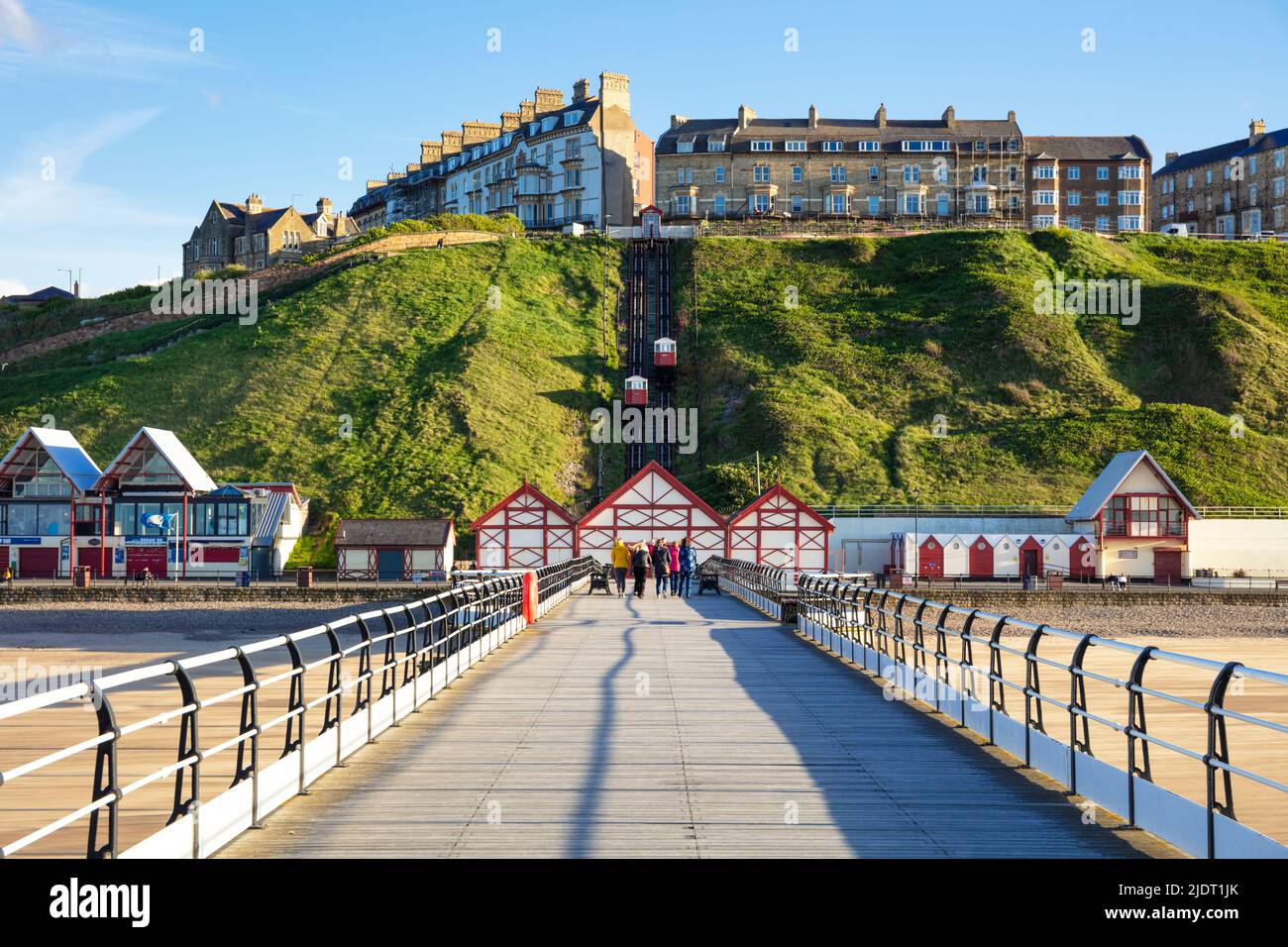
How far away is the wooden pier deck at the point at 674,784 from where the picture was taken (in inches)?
353

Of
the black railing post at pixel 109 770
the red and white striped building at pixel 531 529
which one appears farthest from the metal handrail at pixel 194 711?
the red and white striped building at pixel 531 529

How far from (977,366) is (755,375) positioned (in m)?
16.1

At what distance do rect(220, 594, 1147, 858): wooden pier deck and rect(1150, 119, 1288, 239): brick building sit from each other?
415 feet

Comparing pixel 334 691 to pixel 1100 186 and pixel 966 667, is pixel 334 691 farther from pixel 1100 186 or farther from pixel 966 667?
pixel 1100 186

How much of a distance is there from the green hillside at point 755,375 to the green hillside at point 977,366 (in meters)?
0.22

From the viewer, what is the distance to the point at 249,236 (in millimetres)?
141625

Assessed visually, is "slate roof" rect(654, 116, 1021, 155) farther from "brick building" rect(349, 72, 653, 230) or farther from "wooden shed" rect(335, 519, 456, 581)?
A: "wooden shed" rect(335, 519, 456, 581)

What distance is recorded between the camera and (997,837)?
927cm

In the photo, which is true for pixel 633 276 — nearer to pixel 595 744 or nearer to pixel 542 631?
pixel 542 631

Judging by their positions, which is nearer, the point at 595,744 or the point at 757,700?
the point at 595,744

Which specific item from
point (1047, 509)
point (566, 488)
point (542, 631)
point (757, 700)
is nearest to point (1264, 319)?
point (1047, 509)

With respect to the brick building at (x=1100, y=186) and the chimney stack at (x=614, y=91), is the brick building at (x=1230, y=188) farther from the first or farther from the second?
the chimney stack at (x=614, y=91)
